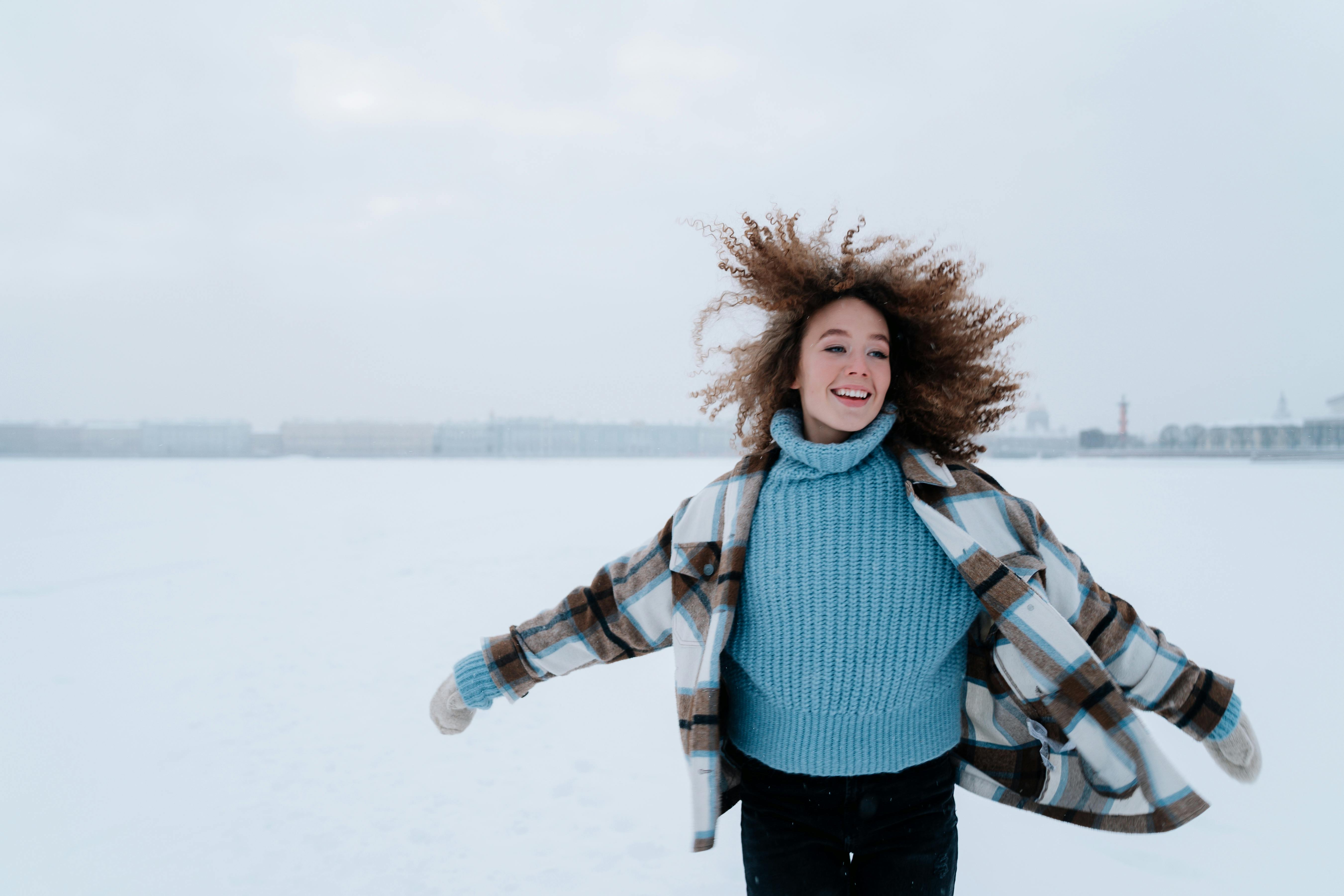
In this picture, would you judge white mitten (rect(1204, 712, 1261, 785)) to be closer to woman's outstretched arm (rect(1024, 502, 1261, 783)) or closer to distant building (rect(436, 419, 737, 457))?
woman's outstretched arm (rect(1024, 502, 1261, 783))

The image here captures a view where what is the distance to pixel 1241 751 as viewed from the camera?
1.49 m

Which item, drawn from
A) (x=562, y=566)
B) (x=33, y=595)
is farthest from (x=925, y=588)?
(x=33, y=595)

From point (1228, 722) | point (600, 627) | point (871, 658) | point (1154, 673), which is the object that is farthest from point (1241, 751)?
point (600, 627)

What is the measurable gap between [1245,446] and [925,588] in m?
64.2

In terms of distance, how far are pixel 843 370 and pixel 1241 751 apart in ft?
3.43

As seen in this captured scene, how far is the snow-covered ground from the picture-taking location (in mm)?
2398

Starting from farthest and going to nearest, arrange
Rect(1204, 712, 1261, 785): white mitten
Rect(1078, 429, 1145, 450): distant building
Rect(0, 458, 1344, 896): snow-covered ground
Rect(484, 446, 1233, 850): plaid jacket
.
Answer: Rect(1078, 429, 1145, 450): distant building < Rect(0, 458, 1344, 896): snow-covered ground < Rect(1204, 712, 1261, 785): white mitten < Rect(484, 446, 1233, 850): plaid jacket

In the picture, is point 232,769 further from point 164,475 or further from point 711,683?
point 164,475

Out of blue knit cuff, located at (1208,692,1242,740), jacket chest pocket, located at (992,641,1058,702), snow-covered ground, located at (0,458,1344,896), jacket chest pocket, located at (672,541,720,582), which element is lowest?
snow-covered ground, located at (0,458,1344,896)

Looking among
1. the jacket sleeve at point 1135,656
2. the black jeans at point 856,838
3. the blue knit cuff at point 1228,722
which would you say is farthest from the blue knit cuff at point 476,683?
the blue knit cuff at point 1228,722

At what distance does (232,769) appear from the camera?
3107 millimetres

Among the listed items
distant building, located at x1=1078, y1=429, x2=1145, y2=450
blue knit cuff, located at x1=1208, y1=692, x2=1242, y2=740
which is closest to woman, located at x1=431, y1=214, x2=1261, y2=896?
blue knit cuff, located at x1=1208, y1=692, x2=1242, y2=740

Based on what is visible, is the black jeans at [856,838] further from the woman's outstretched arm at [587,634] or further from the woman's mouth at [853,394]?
the woman's mouth at [853,394]

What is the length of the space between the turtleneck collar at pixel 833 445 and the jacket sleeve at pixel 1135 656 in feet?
1.11
